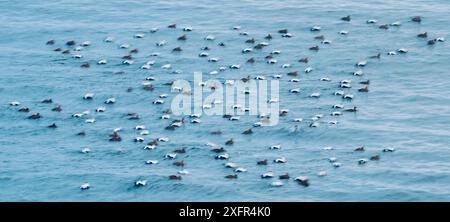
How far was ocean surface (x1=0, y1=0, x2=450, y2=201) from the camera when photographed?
86.1 meters

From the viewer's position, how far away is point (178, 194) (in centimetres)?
8444

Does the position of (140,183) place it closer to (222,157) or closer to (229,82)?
(222,157)

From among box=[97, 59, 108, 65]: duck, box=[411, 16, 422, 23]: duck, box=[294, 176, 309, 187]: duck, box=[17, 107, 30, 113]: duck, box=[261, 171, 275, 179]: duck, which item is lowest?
box=[294, 176, 309, 187]: duck

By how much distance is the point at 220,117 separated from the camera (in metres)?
103

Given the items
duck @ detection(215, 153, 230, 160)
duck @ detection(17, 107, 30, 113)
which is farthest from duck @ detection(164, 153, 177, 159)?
duck @ detection(17, 107, 30, 113)

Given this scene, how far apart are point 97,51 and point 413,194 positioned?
177ft

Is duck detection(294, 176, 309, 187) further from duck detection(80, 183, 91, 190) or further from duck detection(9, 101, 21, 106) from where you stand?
duck detection(9, 101, 21, 106)

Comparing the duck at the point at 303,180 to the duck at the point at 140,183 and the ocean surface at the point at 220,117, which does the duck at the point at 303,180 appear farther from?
the duck at the point at 140,183

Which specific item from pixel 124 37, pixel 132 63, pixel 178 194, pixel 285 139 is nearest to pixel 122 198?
pixel 178 194

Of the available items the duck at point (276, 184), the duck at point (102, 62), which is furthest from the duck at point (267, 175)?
the duck at point (102, 62)

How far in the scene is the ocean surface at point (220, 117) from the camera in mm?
86062

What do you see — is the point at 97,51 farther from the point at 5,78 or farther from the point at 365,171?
the point at 365,171
